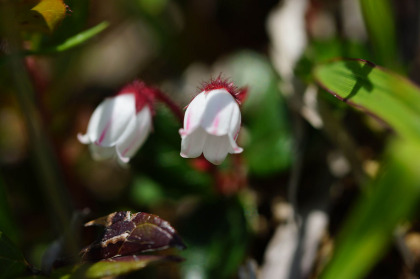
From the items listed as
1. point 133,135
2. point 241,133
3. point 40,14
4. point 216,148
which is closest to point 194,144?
point 216,148

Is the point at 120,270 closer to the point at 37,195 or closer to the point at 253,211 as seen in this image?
the point at 253,211

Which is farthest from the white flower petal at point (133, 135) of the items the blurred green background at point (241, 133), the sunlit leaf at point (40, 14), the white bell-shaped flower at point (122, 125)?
the sunlit leaf at point (40, 14)

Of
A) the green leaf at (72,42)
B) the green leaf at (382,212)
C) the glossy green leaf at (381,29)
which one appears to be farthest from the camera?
the glossy green leaf at (381,29)

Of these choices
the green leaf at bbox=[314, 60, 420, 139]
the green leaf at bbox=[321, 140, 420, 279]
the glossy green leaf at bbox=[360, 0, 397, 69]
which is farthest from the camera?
the glossy green leaf at bbox=[360, 0, 397, 69]

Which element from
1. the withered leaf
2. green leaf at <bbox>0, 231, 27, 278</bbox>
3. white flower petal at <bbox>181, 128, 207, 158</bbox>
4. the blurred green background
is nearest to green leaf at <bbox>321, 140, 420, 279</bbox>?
the blurred green background

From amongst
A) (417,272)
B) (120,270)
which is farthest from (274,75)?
(120,270)

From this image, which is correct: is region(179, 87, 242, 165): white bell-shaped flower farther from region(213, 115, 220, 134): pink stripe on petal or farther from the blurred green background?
the blurred green background

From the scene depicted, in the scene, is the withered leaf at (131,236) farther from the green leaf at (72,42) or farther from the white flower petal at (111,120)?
the green leaf at (72,42)
